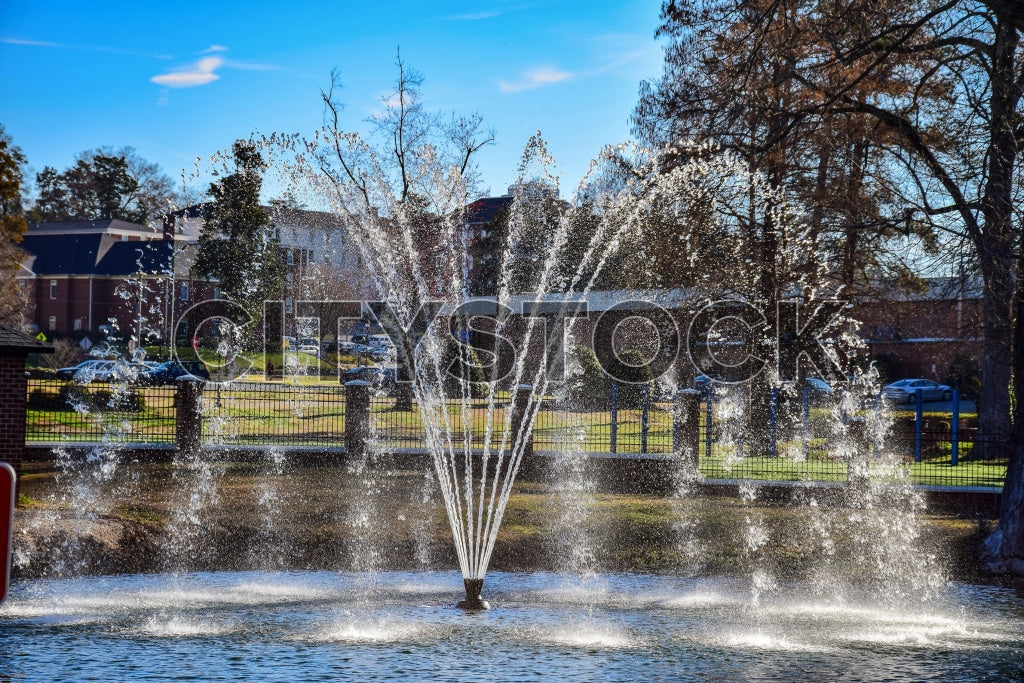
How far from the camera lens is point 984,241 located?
41.7 feet

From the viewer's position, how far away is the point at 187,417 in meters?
19.2

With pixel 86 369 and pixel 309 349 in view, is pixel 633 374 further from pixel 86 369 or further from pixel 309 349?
pixel 309 349

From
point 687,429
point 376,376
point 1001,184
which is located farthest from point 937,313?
point 376,376

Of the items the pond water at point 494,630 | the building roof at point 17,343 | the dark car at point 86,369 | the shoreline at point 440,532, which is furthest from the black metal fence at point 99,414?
the pond water at point 494,630

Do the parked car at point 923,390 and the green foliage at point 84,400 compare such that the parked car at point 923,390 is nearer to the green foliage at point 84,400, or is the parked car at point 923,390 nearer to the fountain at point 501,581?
the fountain at point 501,581

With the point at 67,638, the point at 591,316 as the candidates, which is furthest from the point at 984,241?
the point at 591,316

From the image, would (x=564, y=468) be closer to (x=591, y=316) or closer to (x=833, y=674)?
(x=833, y=674)

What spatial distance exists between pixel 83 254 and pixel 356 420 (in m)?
58.9

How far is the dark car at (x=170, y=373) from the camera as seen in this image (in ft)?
121

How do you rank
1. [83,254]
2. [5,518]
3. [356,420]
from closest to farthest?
[5,518], [356,420], [83,254]

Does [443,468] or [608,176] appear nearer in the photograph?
[443,468]

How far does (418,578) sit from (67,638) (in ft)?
14.9

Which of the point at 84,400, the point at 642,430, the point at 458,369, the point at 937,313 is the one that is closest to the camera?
the point at 642,430

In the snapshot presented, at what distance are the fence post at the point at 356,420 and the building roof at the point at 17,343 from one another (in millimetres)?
5867
